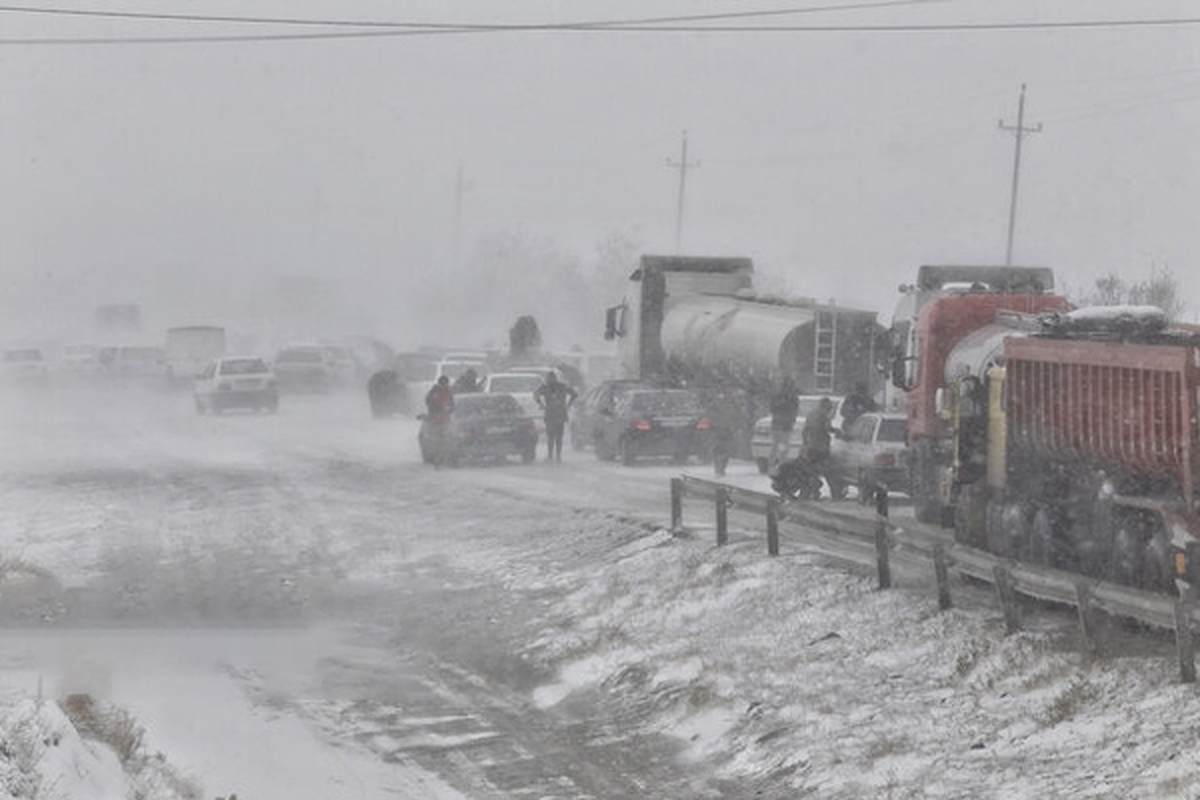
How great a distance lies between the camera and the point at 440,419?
40750 millimetres

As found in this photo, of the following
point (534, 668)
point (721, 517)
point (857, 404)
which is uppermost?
point (857, 404)

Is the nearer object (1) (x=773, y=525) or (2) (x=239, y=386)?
(1) (x=773, y=525)

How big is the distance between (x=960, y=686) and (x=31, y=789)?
6903mm

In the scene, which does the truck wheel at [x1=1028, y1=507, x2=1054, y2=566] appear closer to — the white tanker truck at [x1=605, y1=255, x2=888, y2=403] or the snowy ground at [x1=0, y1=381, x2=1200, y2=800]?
the snowy ground at [x1=0, y1=381, x2=1200, y2=800]

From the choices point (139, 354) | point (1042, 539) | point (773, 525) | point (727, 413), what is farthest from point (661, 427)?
point (139, 354)

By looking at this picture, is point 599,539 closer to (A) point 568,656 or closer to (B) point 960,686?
(A) point 568,656

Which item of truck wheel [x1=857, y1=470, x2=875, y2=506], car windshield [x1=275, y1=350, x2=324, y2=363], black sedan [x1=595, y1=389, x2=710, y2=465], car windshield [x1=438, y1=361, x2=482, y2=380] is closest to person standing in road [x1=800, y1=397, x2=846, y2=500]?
truck wheel [x1=857, y1=470, x2=875, y2=506]

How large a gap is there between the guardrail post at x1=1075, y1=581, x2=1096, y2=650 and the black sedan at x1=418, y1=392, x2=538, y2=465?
86.2ft

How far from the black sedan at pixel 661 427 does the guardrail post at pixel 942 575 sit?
2265 cm

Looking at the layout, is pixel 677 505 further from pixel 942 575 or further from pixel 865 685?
pixel 865 685

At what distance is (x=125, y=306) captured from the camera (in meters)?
119

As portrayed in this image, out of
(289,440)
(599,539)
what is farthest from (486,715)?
(289,440)

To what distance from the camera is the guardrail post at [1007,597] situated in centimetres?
1608

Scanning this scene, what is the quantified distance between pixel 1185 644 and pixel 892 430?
1763 cm
